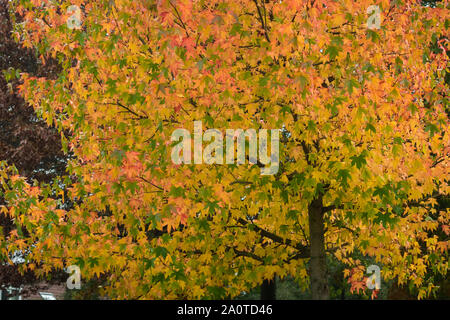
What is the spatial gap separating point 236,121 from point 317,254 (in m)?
3.00

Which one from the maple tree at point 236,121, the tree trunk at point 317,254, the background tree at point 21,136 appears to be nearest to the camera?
the maple tree at point 236,121

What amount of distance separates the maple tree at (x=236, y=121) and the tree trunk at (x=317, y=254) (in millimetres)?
26

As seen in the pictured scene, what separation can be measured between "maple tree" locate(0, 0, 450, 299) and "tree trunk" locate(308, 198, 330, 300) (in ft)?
0.09

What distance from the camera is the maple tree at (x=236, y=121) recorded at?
678 centimetres

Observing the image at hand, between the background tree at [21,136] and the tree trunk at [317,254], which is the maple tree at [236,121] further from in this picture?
the background tree at [21,136]

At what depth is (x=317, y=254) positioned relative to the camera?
8.99 meters

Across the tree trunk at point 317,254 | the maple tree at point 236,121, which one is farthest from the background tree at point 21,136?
the tree trunk at point 317,254

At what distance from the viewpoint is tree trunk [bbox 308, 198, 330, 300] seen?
8977 mm

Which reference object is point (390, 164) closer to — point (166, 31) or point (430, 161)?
point (430, 161)

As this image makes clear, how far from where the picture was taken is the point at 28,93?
29.3 feet

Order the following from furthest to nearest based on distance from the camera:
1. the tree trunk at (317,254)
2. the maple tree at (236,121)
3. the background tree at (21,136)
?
the background tree at (21,136)
the tree trunk at (317,254)
the maple tree at (236,121)

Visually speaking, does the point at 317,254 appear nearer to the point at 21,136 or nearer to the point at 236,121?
the point at 236,121
